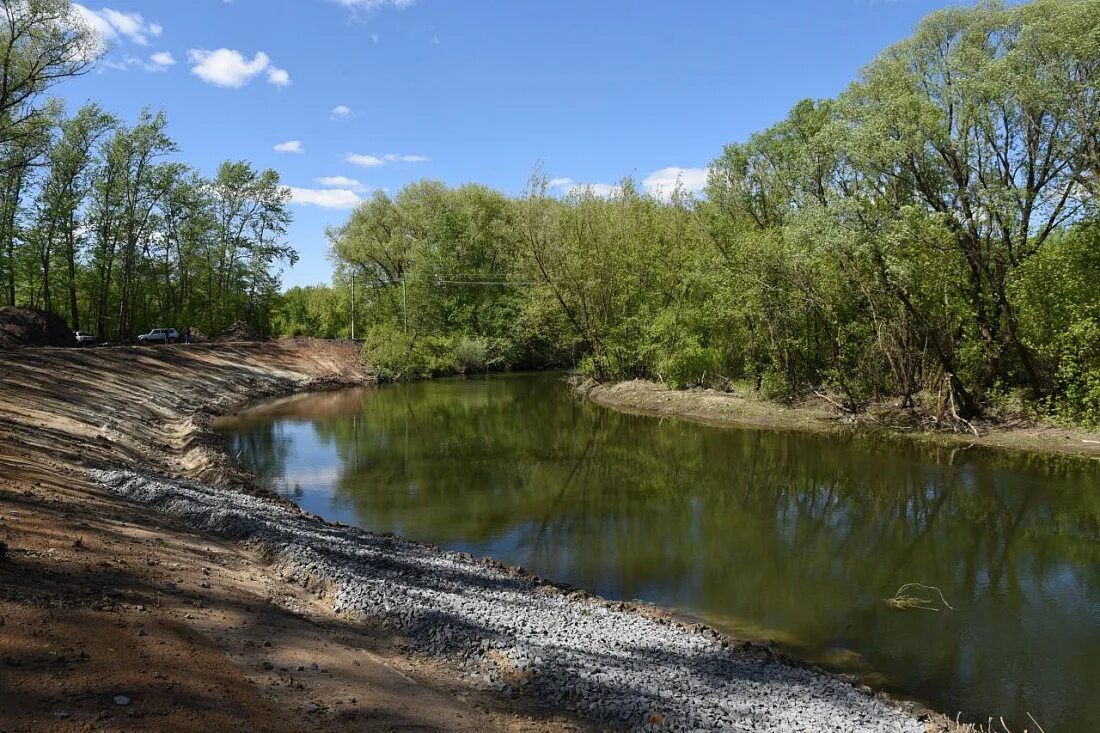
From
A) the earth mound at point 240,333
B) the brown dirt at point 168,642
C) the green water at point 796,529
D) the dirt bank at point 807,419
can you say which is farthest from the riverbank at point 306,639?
the earth mound at point 240,333

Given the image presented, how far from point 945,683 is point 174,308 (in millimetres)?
64537

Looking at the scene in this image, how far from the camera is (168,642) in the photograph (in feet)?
20.0

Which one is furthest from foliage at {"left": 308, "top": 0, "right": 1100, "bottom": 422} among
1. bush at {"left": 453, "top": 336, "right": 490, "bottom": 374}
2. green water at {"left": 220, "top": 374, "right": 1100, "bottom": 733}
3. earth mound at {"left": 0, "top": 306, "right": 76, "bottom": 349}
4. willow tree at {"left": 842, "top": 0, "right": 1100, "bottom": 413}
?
earth mound at {"left": 0, "top": 306, "right": 76, "bottom": 349}

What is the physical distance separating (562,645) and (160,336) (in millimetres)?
52073

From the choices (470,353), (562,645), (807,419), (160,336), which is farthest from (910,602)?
(160,336)

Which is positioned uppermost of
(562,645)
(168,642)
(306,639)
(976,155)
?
(976,155)

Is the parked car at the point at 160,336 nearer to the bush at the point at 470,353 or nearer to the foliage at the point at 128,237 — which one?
the foliage at the point at 128,237

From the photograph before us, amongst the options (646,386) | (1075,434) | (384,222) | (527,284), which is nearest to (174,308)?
(384,222)

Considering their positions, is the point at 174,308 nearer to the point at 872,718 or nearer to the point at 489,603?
the point at 489,603

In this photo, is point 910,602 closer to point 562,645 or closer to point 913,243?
point 562,645

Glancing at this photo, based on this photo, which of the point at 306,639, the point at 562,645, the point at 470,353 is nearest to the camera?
the point at 306,639

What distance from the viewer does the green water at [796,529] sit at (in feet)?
29.9

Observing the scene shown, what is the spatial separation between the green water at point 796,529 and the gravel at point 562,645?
1.39m

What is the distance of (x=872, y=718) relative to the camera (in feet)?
22.5
